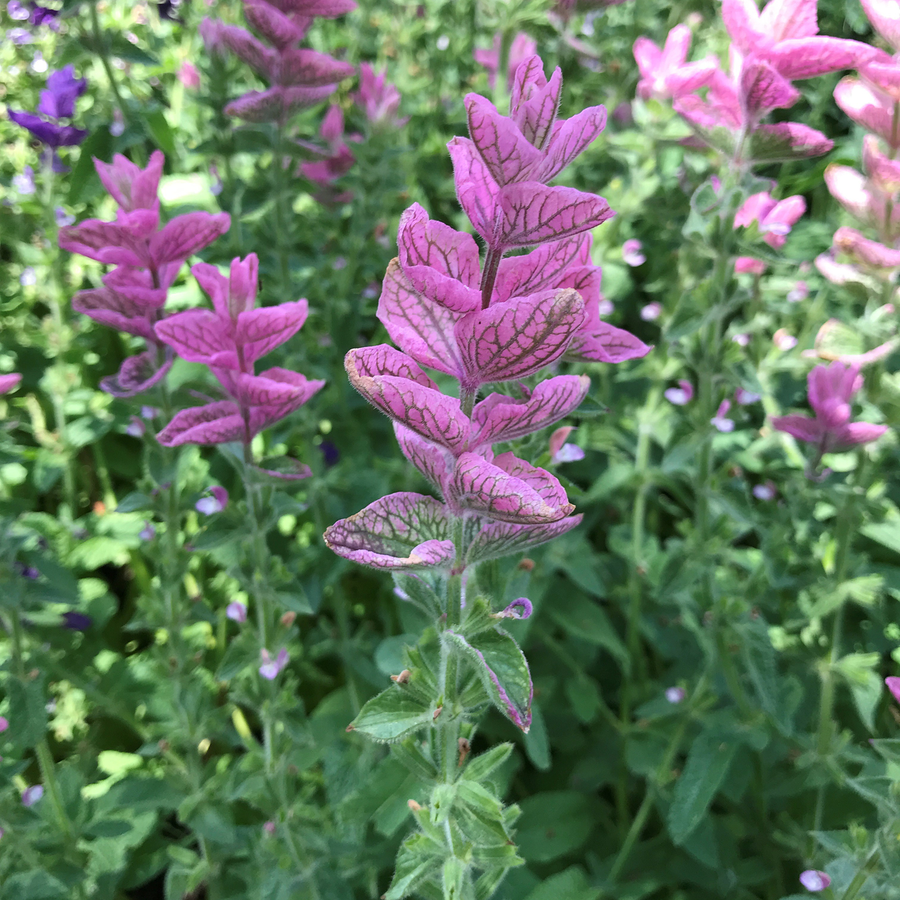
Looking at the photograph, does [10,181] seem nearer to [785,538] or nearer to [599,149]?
[599,149]

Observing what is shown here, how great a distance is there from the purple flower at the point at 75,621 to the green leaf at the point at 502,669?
1.61 meters

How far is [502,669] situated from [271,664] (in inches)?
29.8

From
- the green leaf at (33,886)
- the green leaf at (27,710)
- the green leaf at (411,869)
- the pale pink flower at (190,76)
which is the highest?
the pale pink flower at (190,76)

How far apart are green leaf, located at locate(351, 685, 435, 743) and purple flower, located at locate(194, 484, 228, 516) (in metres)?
0.60

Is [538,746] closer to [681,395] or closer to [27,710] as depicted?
[681,395]

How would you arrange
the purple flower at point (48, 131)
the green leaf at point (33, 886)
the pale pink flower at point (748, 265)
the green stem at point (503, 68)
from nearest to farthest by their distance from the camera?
the green leaf at point (33, 886) < the pale pink flower at point (748, 265) < the purple flower at point (48, 131) < the green stem at point (503, 68)

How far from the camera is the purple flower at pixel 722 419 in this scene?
1680mm

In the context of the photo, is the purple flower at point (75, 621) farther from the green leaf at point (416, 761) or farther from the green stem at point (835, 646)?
the green stem at point (835, 646)

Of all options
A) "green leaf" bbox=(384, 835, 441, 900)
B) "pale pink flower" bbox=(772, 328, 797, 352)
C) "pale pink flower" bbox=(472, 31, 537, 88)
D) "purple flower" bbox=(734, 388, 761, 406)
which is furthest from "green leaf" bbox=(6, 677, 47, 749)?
"pale pink flower" bbox=(472, 31, 537, 88)

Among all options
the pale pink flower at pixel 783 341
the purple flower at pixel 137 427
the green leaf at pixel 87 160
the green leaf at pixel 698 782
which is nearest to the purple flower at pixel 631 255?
the pale pink flower at pixel 783 341

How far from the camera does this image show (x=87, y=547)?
2277mm

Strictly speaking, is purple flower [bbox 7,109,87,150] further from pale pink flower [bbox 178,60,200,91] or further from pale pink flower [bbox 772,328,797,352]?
pale pink flower [bbox 772,328,797,352]

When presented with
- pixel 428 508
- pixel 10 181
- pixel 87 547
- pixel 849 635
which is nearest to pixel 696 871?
pixel 849 635

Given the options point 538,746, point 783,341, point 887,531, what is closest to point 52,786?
point 538,746
